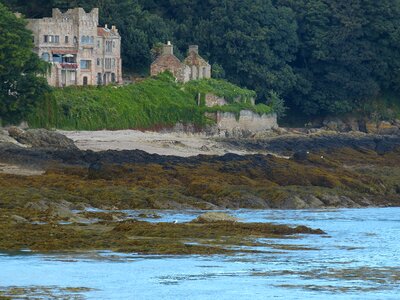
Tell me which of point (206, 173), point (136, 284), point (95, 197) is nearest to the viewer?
point (136, 284)

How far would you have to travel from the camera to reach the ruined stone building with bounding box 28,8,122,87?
9369 centimetres

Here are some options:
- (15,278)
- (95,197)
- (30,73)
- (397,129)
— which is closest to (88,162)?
(95,197)

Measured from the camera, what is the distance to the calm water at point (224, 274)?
37.8 meters

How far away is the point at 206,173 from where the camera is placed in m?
64.5

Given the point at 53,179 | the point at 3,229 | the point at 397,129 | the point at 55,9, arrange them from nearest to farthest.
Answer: the point at 3,229, the point at 53,179, the point at 55,9, the point at 397,129

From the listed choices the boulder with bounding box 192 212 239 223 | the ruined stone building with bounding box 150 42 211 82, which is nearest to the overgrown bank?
the ruined stone building with bounding box 150 42 211 82

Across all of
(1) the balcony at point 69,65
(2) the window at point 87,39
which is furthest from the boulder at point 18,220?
(2) the window at point 87,39

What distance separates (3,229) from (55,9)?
4961 centimetres

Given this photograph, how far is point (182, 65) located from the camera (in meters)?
101

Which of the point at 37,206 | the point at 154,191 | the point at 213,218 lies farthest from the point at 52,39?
the point at 213,218

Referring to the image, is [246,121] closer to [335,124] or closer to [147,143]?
[335,124]

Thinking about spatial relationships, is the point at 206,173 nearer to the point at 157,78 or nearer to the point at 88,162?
the point at 88,162

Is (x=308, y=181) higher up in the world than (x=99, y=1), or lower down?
lower down

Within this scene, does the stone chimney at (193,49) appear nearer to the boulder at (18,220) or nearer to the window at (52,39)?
the window at (52,39)
